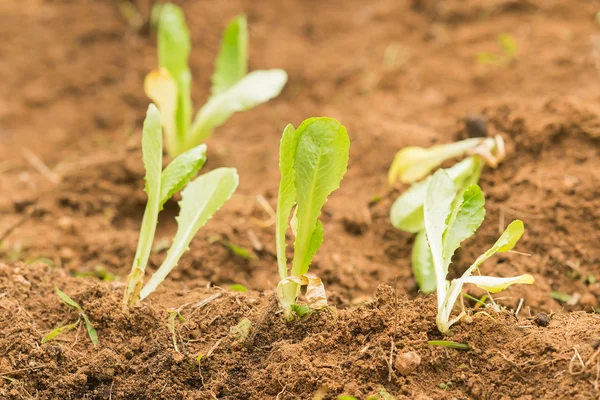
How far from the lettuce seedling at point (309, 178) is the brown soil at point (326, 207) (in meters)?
0.08

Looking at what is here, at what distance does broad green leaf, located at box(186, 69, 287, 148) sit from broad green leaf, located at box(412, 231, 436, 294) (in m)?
0.71

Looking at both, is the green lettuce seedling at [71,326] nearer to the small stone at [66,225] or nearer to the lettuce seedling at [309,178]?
the lettuce seedling at [309,178]

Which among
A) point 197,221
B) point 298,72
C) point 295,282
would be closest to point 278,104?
point 298,72

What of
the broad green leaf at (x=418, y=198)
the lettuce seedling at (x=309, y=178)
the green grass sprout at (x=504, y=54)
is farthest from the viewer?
the green grass sprout at (x=504, y=54)

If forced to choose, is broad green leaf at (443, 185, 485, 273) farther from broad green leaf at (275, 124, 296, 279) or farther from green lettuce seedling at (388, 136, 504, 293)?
broad green leaf at (275, 124, 296, 279)

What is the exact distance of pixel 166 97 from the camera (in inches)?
88.0

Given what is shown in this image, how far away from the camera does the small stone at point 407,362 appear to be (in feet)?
4.16

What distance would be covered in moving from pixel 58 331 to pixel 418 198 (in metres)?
0.91

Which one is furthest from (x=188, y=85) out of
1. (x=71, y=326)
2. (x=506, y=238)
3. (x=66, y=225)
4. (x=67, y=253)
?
(x=506, y=238)

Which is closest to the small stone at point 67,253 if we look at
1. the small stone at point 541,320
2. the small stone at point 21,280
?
the small stone at point 21,280

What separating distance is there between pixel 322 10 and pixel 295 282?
2333mm

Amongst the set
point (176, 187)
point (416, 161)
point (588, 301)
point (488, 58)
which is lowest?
point (588, 301)

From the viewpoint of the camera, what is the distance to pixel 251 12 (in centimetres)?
342

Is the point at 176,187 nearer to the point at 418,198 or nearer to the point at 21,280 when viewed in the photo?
the point at 21,280
